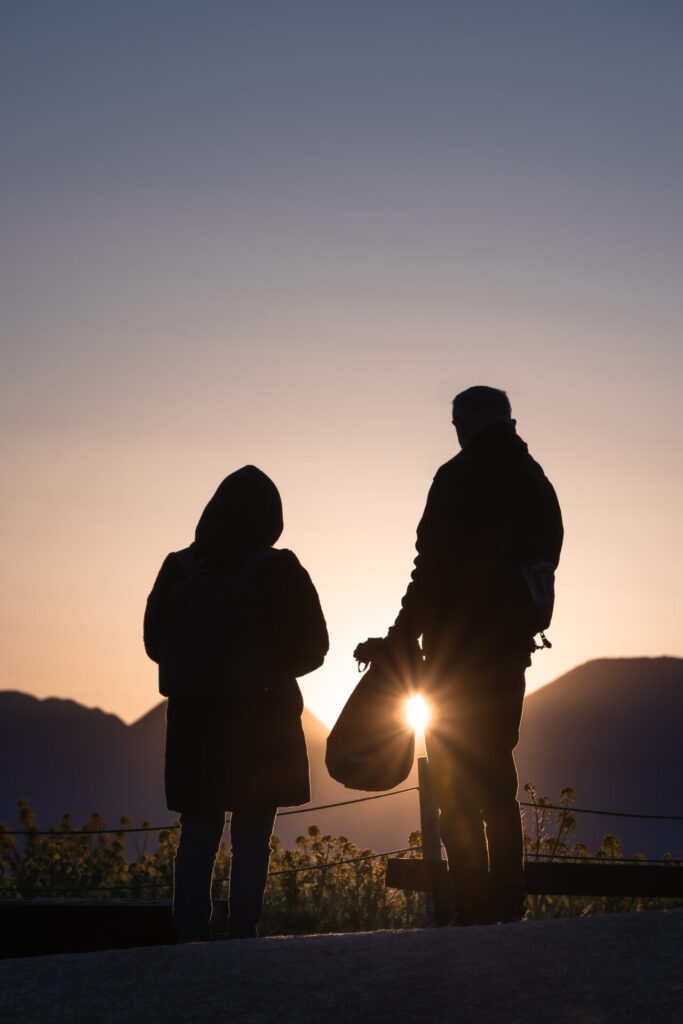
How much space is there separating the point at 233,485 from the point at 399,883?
218cm

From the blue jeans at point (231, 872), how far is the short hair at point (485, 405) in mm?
1500

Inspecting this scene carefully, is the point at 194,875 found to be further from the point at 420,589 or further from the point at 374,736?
the point at 420,589

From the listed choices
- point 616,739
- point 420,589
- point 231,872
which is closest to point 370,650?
point 420,589

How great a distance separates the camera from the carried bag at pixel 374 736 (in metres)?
4.22

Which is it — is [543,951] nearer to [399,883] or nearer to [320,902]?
[399,883]

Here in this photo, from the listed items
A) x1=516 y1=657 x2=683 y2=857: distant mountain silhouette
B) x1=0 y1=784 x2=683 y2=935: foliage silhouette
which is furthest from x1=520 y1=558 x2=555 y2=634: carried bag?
x1=516 y1=657 x2=683 y2=857: distant mountain silhouette

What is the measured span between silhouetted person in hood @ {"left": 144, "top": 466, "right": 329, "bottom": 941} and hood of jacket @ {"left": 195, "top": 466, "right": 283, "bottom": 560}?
0.16 ft

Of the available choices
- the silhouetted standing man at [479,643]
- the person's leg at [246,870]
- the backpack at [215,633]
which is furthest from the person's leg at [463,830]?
the backpack at [215,633]

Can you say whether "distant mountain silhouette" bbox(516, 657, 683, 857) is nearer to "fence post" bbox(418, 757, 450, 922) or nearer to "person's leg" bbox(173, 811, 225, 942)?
"fence post" bbox(418, 757, 450, 922)

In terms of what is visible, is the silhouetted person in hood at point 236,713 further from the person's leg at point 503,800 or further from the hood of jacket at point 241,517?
the person's leg at point 503,800

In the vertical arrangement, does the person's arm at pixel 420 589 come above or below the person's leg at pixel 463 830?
above

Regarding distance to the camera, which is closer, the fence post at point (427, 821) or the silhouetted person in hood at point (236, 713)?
the silhouetted person in hood at point (236, 713)

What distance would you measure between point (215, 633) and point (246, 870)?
79 centimetres

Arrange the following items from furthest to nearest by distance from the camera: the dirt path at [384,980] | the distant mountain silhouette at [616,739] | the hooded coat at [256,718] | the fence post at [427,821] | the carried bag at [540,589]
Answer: the distant mountain silhouette at [616,739] < the fence post at [427,821] < the hooded coat at [256,718] < the carried bag at [540,589] < the dirt path at [384,980]
